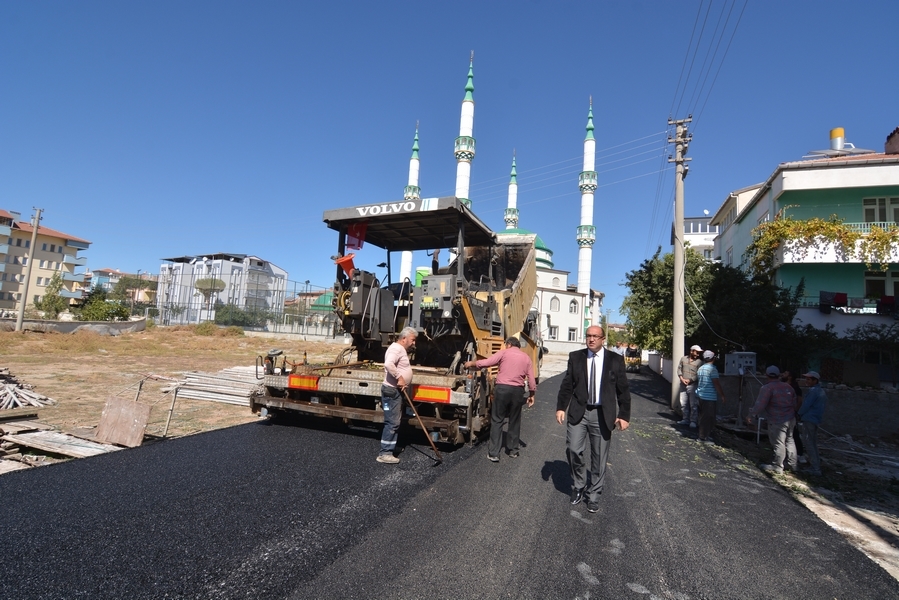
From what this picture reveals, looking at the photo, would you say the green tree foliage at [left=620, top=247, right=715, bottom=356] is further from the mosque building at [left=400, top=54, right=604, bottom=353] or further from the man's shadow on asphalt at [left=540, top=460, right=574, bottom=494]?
the mosque building at [left=400, top=54, right=604, bottom=353]

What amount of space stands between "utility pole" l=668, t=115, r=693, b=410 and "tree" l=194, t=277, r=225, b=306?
3186 centimetres

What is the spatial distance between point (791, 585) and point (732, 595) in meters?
0.52

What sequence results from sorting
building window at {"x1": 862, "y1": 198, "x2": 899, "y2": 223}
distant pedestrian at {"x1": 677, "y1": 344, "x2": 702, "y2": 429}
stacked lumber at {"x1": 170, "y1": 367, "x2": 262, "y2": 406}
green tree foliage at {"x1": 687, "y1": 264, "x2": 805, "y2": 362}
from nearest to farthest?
stacked lumber at {"x1": 170, "y1": 367, "x2": 262, "y2": 406}, distant pedestrian at {"x1": 677, "y1": 344, "x2": 702, "y2": 429}, green tree foliage at {"x1": 687, "y1": 264, "x2": 805, "y2": 362}, building window at {"x1": 862, "y1": 198, "x2": 899, "y2": 223}

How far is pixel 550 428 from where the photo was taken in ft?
26.8

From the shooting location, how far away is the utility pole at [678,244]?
11133 millimetres


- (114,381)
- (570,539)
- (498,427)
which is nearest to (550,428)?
(498,427)

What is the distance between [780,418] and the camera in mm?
6191

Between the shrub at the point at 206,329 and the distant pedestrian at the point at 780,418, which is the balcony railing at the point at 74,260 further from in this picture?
the distant pedestrian at the point at 780,418

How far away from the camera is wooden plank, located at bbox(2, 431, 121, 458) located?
4.99 meters

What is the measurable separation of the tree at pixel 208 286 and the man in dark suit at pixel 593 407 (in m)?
35.1

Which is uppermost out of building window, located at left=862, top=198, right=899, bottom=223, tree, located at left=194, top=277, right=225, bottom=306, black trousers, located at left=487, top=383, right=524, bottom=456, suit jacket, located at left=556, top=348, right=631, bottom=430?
building window, located at left=862, top=198, right=899, bottom=223

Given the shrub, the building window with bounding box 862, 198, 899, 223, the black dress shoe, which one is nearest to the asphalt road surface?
the black dress shoe

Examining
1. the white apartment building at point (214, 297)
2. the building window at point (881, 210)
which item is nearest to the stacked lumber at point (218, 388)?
the building window at point (881, 210)

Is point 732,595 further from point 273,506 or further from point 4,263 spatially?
point 4,263
